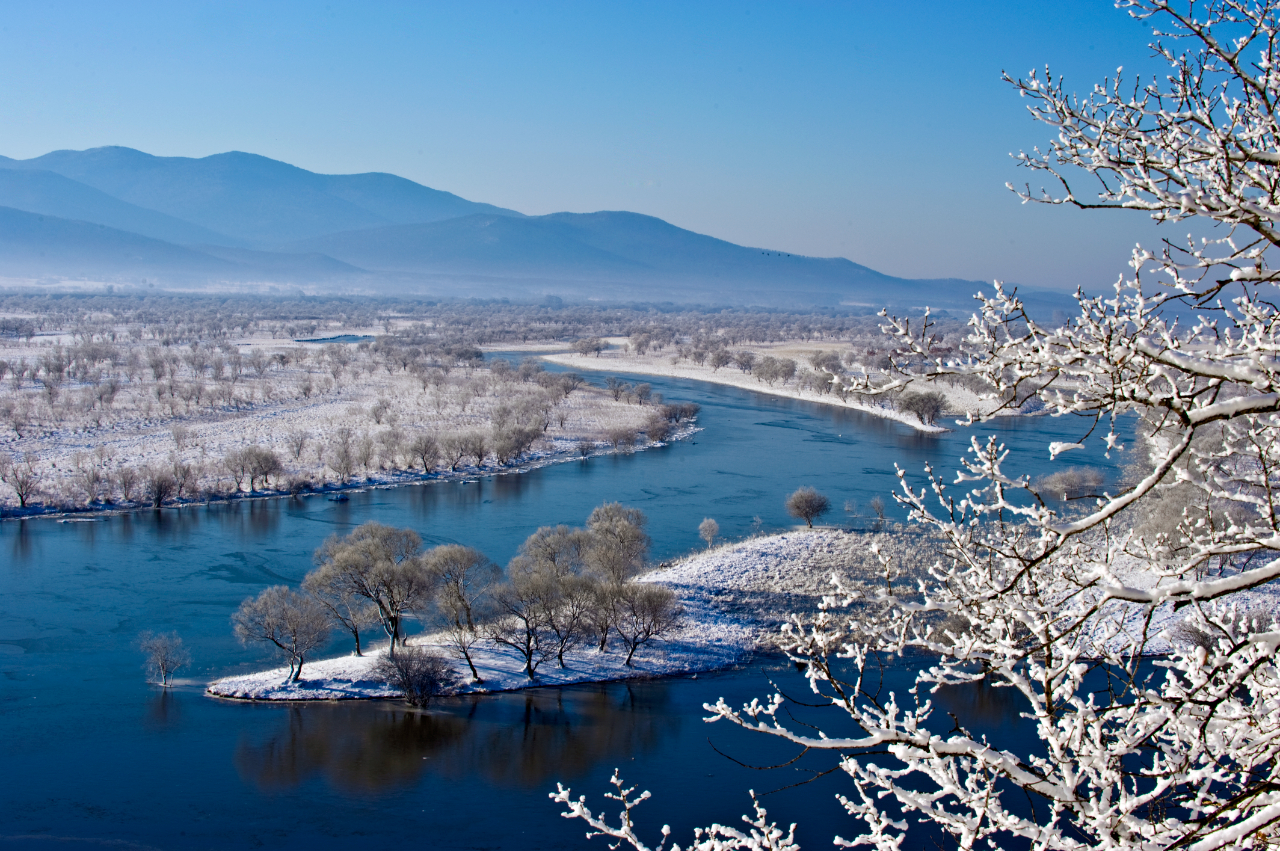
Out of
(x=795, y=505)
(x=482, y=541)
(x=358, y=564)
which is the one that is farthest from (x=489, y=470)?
(x=358, y=564)

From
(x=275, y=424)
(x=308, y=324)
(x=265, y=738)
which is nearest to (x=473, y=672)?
(x=265, y=738)

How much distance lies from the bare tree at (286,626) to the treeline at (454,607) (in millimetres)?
16

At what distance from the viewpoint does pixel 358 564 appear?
52.0 feet

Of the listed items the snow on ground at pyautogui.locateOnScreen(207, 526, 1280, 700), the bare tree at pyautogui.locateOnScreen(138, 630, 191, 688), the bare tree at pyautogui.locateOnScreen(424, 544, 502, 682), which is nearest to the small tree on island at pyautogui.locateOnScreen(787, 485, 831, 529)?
the snow on ground at pyautogui.locateOnScreen(207, 526, 1280, 700)

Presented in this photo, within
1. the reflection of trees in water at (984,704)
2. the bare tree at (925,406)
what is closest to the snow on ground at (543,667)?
the reflection of trees in water at (984,704)

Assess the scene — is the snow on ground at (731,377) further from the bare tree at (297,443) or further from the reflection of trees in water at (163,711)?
the reflection of trees in water at (163,711)

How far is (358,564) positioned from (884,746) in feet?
47.9

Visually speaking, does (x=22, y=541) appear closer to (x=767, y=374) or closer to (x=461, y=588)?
(x=461, y=588)

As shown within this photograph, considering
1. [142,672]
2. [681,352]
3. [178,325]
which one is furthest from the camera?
[178,325]

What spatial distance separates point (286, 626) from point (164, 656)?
185 cm

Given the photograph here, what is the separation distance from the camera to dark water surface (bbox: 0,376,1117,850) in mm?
11133

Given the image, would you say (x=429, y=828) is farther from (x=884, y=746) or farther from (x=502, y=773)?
(x=884, y=746)

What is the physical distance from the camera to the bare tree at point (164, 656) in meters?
14.5

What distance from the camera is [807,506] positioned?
22.5 m
